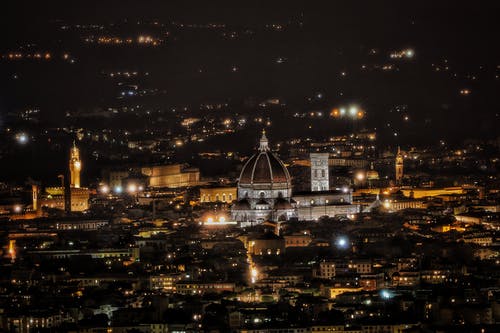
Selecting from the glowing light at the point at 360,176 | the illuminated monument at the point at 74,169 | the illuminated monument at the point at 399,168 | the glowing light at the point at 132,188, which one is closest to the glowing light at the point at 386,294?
the illuminated monument at the point at 74,169

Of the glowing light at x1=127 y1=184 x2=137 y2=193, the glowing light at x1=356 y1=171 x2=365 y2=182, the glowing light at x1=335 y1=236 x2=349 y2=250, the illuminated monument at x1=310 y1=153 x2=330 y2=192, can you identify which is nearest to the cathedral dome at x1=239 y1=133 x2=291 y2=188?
the illuminated monument at x1=310 y1=153 x2=330 y2=192

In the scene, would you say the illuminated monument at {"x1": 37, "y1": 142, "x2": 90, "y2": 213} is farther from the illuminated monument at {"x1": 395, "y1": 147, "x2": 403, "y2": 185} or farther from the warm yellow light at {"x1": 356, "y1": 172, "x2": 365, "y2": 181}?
the illuminated monument at {"x1": 395, "y1": 147, "x2": 403, "y2": 185}

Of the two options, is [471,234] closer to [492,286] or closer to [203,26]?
[492,286]

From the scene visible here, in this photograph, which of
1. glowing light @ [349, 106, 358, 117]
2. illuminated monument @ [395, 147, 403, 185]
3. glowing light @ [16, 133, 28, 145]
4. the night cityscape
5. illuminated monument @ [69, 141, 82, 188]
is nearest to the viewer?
the night cityscape

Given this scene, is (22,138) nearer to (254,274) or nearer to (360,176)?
(360,176)

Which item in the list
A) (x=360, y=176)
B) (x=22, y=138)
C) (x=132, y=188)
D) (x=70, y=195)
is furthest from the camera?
(x=22, y=138)

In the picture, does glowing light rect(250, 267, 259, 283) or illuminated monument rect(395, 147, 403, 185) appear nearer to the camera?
glowing light rect(250, 267, 259, 283)

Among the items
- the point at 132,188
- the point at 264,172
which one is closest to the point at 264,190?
the point at 264,172

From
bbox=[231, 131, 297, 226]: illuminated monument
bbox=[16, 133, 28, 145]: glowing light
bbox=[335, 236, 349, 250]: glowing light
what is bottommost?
bbox=[335, 236, 349, 250]: glowing light

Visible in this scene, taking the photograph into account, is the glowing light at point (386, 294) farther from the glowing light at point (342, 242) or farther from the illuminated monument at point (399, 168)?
the illuminated monument at point (399, 168)
